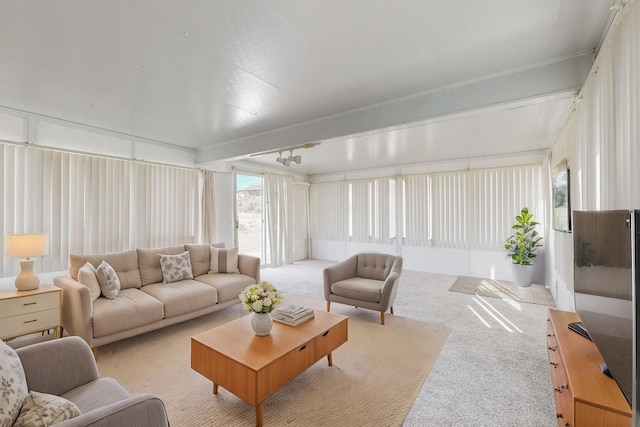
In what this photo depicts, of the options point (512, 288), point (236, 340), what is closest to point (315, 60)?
point (236, 340)

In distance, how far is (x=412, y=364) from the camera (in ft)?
8.29

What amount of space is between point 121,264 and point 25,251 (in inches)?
33.4

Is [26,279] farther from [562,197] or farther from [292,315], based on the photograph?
[562,197]

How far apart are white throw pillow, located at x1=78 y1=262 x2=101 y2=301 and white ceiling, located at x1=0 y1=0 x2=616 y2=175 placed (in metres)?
1.79

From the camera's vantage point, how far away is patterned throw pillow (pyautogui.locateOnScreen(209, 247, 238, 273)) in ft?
13.5

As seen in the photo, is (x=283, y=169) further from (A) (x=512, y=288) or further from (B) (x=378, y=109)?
(A) (x=512, y=288)

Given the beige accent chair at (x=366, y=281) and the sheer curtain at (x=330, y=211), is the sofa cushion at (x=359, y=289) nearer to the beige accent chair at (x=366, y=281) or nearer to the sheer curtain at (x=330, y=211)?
the beige accent chair at (x=366, y=281)

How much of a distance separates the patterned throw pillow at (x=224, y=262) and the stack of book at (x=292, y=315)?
1736 mm

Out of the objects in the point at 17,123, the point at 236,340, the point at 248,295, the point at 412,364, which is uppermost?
the point at 17,123

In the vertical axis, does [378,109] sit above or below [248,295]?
above

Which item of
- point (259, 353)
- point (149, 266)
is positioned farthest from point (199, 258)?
point (259, 353)

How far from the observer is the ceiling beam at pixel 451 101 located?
2.19 metres

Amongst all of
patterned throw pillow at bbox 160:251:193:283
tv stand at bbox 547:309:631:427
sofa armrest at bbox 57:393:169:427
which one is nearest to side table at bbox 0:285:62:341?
patterned throw pillow at bbox 160:251:193:283

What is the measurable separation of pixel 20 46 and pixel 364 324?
394 cm
